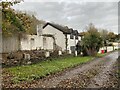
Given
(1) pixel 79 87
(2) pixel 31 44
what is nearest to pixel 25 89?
(1) pixel 79 87

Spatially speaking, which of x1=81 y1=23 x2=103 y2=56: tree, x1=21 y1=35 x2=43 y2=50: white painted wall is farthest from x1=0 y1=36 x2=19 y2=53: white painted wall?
x1=81 y1=23 x2=103 y2=56: tree

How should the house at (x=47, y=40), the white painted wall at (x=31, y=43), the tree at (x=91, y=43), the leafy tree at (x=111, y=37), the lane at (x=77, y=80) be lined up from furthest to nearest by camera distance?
1. the leafy tree at (x=111, y=37)
2. the tree at (x=91, y=43)
3. the white painted wall at (x=31, y=43)
4. the house at (x=47, y=40)
5. the lane at (x=77, y=80)

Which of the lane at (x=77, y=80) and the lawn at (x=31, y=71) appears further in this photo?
the lawn at (x=31, y=71)

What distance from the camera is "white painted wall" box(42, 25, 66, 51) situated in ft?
150

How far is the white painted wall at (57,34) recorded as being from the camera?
150ft

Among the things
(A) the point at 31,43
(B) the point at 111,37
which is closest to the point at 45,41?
(A) the point at 31,43

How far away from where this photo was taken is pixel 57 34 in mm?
46062

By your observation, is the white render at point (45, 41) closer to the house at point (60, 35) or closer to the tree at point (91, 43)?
the house at point (60, 35)

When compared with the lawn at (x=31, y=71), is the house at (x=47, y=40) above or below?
above

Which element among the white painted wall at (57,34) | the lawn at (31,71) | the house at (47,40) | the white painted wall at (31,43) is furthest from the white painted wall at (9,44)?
the white painted wall at (57,34)

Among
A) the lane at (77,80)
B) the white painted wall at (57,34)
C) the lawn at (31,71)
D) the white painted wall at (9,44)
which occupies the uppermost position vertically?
the white painted wall at (57,34)

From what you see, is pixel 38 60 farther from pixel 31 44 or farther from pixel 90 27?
pixel 90 27

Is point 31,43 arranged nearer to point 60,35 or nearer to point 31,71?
point 31,71

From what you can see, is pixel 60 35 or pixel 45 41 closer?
pixel 45 41
